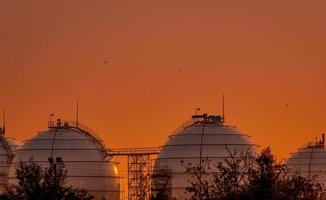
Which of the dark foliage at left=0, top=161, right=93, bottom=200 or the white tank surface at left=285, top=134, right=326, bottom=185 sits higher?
the white tank surface at left=285, top=134, right=326, bottom=185

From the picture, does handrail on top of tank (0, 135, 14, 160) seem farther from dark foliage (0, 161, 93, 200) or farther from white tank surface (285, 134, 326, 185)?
dark foliage (0, 161, 93, 200)

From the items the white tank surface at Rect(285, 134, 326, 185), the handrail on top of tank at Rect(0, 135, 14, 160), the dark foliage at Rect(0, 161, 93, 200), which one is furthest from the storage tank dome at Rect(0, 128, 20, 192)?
the dark foliage at Rect(0, 161, 93, 200)

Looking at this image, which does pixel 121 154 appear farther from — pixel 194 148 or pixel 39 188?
pixel 39 188

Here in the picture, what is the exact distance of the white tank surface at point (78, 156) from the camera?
550 feet

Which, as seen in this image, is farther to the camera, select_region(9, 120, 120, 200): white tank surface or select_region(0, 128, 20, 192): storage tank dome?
select_region(0, 128, 20, 192): storage tank dome

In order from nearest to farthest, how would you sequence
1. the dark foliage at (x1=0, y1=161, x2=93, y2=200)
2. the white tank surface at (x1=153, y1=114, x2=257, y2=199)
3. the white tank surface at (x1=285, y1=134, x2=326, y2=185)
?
the dark foliage at (x1=0, y1=161, x2=93, y2=200), the white tank surface at (x1=153, y1=114, x2=257, y2=199), the white tank surface at (x1=285, y1=134, x2=326, y2=185)

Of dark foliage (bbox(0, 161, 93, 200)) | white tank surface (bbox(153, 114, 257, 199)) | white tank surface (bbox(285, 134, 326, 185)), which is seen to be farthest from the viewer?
white tank surface (bbox(285, 134, 326, 185))

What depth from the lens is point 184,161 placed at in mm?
164500

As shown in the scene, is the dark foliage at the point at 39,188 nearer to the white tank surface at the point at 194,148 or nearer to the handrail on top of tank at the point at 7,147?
the white tank surface at the point at 194,148

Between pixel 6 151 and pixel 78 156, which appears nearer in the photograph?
pixel 78 156

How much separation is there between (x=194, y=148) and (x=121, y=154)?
17.1 m

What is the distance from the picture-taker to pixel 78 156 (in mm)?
169875

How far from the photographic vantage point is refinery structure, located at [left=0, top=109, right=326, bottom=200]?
539ft

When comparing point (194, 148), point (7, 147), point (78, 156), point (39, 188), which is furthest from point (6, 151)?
point (39, 188)
